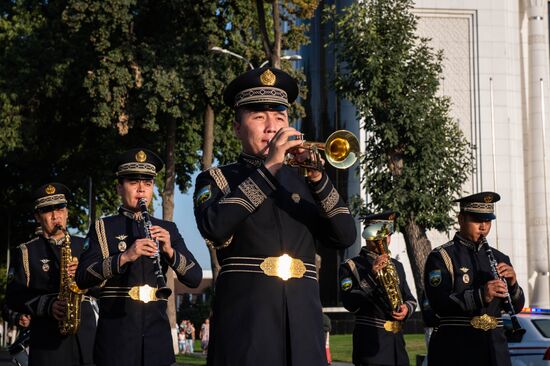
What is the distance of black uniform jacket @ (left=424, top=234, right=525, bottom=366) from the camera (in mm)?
10797

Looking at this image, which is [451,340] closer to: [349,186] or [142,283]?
[142,283]

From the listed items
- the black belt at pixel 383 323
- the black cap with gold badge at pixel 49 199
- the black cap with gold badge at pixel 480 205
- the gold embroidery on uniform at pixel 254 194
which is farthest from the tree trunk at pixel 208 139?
the gold embroidery on uniform at pixel 254 194

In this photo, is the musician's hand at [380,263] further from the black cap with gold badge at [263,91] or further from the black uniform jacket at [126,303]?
the black cap with gold badge at [263,91]

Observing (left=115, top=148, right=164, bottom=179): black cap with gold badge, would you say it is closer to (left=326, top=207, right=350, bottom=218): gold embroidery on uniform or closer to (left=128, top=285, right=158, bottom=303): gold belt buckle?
(left=128, top=285, right=158, bottom=303): gold belt buckle

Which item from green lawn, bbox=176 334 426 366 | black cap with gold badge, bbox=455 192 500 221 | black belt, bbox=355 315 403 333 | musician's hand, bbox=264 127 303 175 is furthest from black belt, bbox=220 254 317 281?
green lawn, bbox=176 334 426 366

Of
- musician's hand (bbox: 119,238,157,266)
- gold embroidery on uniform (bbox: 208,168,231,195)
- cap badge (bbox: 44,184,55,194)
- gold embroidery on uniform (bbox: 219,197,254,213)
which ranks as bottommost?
musician's hand (bbox: 119,238,157,266)

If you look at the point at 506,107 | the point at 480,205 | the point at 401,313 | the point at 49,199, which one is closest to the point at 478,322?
the point at 480,205

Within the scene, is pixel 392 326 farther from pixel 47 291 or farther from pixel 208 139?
pixel 208 139

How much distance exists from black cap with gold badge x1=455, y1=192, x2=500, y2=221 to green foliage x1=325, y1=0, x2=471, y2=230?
11.8 metres

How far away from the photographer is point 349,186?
161 ft

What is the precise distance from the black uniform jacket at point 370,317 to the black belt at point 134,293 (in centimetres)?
458

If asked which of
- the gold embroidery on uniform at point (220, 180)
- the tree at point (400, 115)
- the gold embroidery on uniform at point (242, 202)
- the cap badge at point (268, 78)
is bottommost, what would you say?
the gold embroidery on uniform at point (242, 202)

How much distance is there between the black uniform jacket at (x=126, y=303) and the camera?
8.92 meters

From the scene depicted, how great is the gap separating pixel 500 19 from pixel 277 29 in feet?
73.0
